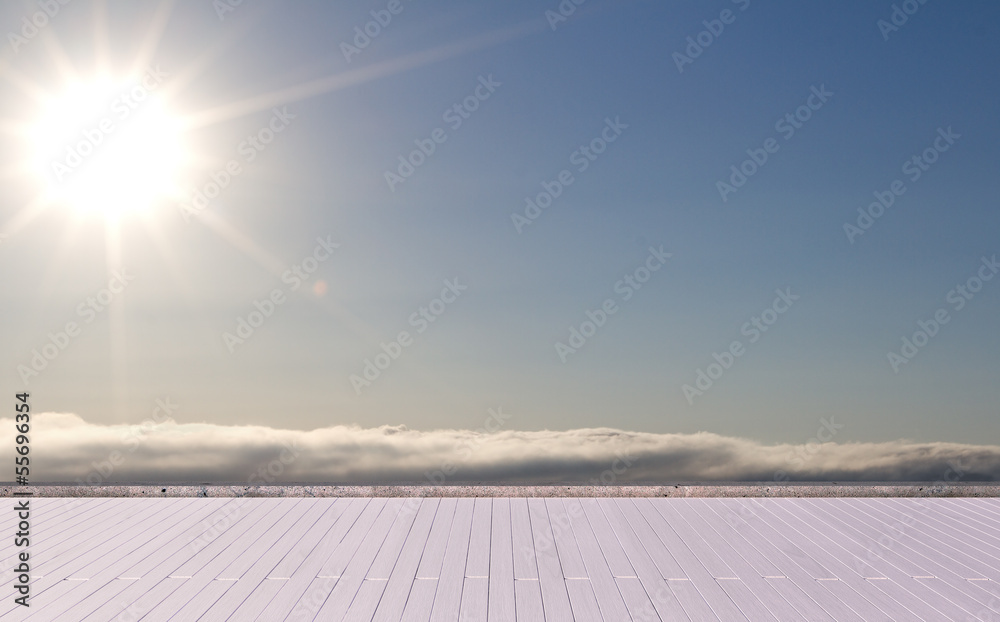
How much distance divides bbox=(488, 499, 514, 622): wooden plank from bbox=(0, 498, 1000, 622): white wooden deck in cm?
1

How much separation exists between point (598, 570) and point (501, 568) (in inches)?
18.1

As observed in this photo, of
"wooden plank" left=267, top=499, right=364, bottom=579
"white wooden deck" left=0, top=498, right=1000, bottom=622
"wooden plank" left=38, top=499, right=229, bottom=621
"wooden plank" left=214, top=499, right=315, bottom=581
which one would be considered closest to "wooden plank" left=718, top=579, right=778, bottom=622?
"white wooden deck" left=0, top=498, right=1000, bottom=622

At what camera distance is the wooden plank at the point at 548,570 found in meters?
2.86

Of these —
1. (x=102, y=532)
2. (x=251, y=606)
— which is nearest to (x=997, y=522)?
(x=251, y=606)

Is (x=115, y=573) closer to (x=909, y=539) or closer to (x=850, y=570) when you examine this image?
(x=850, y=570)

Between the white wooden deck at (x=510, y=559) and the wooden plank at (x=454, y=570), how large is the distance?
1 centimetres

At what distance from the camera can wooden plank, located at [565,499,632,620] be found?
287 cm

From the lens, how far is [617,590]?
308cm

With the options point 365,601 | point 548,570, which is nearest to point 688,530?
point 548,570

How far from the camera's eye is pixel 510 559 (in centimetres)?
351

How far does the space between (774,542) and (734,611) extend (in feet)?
3.65

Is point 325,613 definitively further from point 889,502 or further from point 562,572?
point 889,502

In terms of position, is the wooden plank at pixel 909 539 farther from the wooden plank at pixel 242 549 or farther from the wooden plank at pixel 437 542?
the wooden plank at pixel 242 549

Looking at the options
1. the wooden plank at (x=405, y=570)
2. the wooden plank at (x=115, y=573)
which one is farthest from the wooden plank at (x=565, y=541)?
the wooden plank at (x=115, y=573)
